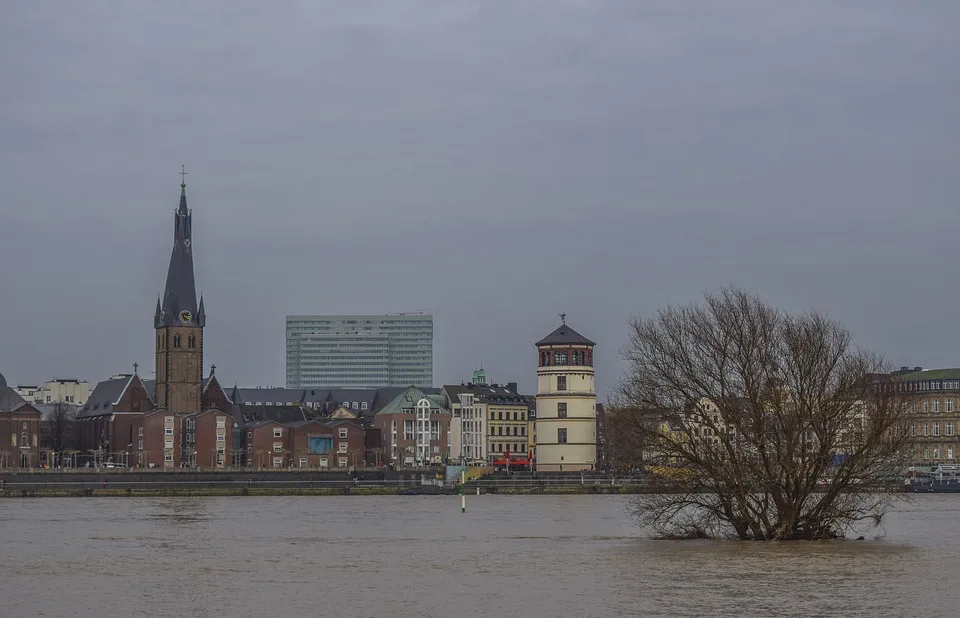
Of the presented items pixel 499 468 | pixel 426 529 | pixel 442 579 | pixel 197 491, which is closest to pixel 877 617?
pixel 442 579

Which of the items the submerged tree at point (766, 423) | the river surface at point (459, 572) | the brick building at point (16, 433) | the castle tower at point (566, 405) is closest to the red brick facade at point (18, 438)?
the brick building at point (16, 433)

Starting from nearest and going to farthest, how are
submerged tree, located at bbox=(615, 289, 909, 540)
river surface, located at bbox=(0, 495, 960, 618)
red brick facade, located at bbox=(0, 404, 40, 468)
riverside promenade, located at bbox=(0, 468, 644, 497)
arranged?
river surface, located at bbox=(0, 495, 960, 618), submerged tree, located at bbox=(615, 289, 909, 540), riverside promenade, located at bbox=(0, 468, 644, 497), red brick facade, located at bbox=(0, 404, 40, 468)

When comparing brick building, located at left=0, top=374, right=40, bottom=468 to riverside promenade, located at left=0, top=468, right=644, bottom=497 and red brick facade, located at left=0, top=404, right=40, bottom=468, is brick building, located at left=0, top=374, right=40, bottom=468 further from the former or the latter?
riverside promenade, located at left=0, top=468, right=644, bottom=497

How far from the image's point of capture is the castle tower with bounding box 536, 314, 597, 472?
175 m

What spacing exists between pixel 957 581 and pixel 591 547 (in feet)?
60.5

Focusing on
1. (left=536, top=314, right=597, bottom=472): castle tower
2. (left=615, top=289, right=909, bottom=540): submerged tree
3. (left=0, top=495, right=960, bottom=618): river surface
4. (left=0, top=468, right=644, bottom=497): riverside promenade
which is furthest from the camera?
(left=536, top=314, right=597, bottom=472): castle tower

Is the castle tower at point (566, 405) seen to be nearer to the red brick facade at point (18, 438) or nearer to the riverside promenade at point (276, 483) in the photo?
the riverside promenade at point (276, 483)

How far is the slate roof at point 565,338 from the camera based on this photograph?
17762 cm

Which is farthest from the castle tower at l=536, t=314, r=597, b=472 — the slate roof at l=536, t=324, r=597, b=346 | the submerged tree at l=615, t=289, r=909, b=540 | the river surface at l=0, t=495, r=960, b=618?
the submerged tree at l=615, t=289, r=909, b=540

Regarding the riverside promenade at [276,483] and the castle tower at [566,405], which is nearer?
the riverside promenade at [276,483]

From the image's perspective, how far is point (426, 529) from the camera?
80.4 metres

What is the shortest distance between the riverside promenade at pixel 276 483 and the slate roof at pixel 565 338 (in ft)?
49.5

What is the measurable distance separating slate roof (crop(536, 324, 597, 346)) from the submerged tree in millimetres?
119608

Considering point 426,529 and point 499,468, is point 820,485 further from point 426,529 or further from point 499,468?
point 499,468
